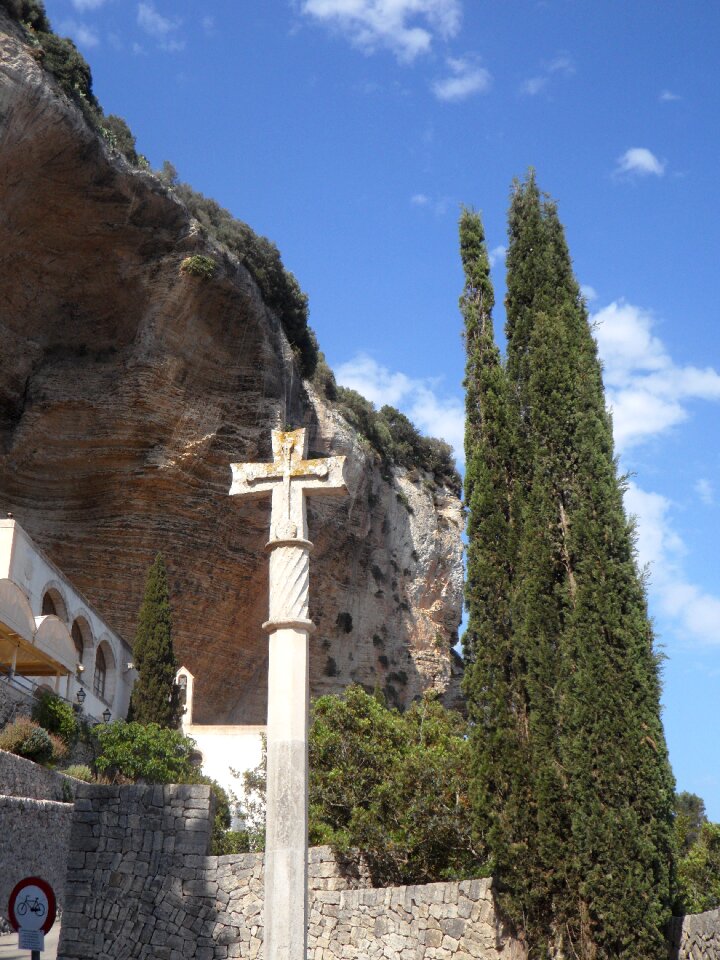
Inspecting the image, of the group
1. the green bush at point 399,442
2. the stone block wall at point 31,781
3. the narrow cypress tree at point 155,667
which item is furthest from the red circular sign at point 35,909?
the green bush at point 399,442

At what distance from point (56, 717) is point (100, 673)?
8542mm

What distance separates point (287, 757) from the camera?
24.6 ft

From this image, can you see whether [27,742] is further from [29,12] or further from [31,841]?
[29,12]

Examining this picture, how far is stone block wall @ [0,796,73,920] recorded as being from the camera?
14.3m

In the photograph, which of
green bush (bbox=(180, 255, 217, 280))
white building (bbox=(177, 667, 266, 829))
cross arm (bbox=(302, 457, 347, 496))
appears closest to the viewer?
cross arm (bbox=(302, 457, 347, 496))

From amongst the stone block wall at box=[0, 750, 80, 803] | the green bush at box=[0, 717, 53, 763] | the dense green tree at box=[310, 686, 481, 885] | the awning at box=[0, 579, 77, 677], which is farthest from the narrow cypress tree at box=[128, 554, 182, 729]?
the dense green tree at box=[310, 686, 481, 885]

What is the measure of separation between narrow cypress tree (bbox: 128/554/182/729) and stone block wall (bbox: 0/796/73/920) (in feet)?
32.8

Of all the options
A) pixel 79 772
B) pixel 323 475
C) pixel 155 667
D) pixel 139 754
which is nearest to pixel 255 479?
pixel 323 475

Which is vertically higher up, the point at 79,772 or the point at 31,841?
the point at 79,772

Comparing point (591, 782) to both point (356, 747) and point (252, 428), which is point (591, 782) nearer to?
point (356, 747)

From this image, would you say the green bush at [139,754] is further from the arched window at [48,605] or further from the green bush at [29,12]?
the green bush at [29,12]

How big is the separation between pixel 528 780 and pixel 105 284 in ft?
75.6

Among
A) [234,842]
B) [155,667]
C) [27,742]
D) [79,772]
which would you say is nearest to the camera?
[27,742]

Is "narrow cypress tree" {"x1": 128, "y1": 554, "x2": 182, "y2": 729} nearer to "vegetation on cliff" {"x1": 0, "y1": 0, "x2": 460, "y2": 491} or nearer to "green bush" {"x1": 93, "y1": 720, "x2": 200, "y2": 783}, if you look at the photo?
"green bush" {"x1": 93, "y1": 720, "x2": 200, "y2": 783}
